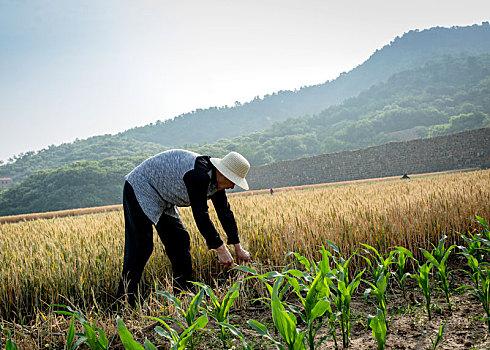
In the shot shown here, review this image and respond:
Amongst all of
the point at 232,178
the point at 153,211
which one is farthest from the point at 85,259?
the point at 232,178

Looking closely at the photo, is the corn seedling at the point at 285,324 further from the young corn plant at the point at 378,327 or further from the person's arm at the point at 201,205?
the person's arm at the point at 201,205

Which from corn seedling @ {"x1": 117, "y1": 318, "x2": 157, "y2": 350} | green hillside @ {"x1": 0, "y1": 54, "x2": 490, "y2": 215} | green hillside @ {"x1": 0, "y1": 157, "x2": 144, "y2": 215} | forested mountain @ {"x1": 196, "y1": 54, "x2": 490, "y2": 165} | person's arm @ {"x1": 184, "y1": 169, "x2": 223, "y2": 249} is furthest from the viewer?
forested mountain @ {"x1": 196, "y1": 54, "x2": 490, "y2": 165}

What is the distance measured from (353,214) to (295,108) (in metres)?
158

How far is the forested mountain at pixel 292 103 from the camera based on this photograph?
12838 cm

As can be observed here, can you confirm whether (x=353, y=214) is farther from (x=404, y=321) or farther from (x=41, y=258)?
(x=41, y=258)

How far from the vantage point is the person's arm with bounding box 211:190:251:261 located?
9.64ft

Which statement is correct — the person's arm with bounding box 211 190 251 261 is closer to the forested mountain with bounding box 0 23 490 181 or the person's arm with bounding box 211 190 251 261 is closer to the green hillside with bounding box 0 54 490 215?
the green hillside with bounding box 0 54 490 215

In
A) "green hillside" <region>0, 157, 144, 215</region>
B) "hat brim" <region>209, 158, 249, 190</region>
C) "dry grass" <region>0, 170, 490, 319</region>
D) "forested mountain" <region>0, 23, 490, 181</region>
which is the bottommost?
"green hillside" <region>0, 157, 144, 215</region>

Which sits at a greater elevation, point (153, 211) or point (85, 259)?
point (153, 211)

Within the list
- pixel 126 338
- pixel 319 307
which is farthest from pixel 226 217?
pixel 126 338

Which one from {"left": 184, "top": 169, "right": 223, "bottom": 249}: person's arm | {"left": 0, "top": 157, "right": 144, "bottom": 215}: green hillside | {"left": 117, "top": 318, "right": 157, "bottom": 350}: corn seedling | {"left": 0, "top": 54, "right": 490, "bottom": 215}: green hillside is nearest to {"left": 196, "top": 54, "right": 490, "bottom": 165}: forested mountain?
{"left": 0, "top": 54, "right": 490, "bottom": 215}: green hillside

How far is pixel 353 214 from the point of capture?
415 centimetres

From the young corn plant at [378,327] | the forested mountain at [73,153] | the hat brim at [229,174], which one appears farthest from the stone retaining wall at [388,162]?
the forested mountain at [73,153]

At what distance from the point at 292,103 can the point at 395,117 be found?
77.8m
